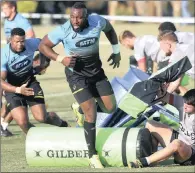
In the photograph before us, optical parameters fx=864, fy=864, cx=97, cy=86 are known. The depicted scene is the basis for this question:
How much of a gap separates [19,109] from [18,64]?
61 centimetres

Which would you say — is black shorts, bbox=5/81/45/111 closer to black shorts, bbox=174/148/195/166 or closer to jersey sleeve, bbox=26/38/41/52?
jersey sleeve, bbox=26/38/41/52

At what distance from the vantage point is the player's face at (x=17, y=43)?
11630 millimetres

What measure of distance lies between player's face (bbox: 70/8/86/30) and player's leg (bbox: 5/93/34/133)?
2.11 meters

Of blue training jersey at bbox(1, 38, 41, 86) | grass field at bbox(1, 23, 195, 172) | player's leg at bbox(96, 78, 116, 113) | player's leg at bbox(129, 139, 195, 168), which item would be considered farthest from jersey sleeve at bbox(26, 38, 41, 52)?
player's leg at bbox(129, 139, 195, 168)

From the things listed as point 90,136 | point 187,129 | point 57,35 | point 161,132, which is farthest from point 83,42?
point 187,129

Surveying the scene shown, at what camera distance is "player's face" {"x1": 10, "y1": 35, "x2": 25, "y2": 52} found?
1163 centimetres

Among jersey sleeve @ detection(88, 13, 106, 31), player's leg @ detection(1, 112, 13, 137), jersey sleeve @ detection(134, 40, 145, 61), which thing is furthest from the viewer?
jersey sleeve @ detection(134, 40, 145, 61)

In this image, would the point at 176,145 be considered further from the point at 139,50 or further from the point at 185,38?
the point at 185,38

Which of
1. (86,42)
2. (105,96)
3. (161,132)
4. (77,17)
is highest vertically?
(77,17)

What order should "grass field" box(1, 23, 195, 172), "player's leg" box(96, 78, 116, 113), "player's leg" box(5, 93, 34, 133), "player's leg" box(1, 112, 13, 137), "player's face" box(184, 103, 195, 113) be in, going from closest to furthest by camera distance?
"player's face" box(184, 103, 195, 113) → "grass field" box(1, 23, 195, 172) → "player's leg" box(96, 78, 116, 113) → "player's leg" box(5, 93, 34, 133) → "player's leg" box(1, 112, 13, 137)

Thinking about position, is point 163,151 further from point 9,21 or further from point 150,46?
point 9,21

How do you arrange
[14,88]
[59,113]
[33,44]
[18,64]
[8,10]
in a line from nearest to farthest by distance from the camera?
[14,88] → [18,64] → [33,44] → [8,10] → [59,113]

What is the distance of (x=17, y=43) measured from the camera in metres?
11.7

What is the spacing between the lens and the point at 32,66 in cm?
1198
